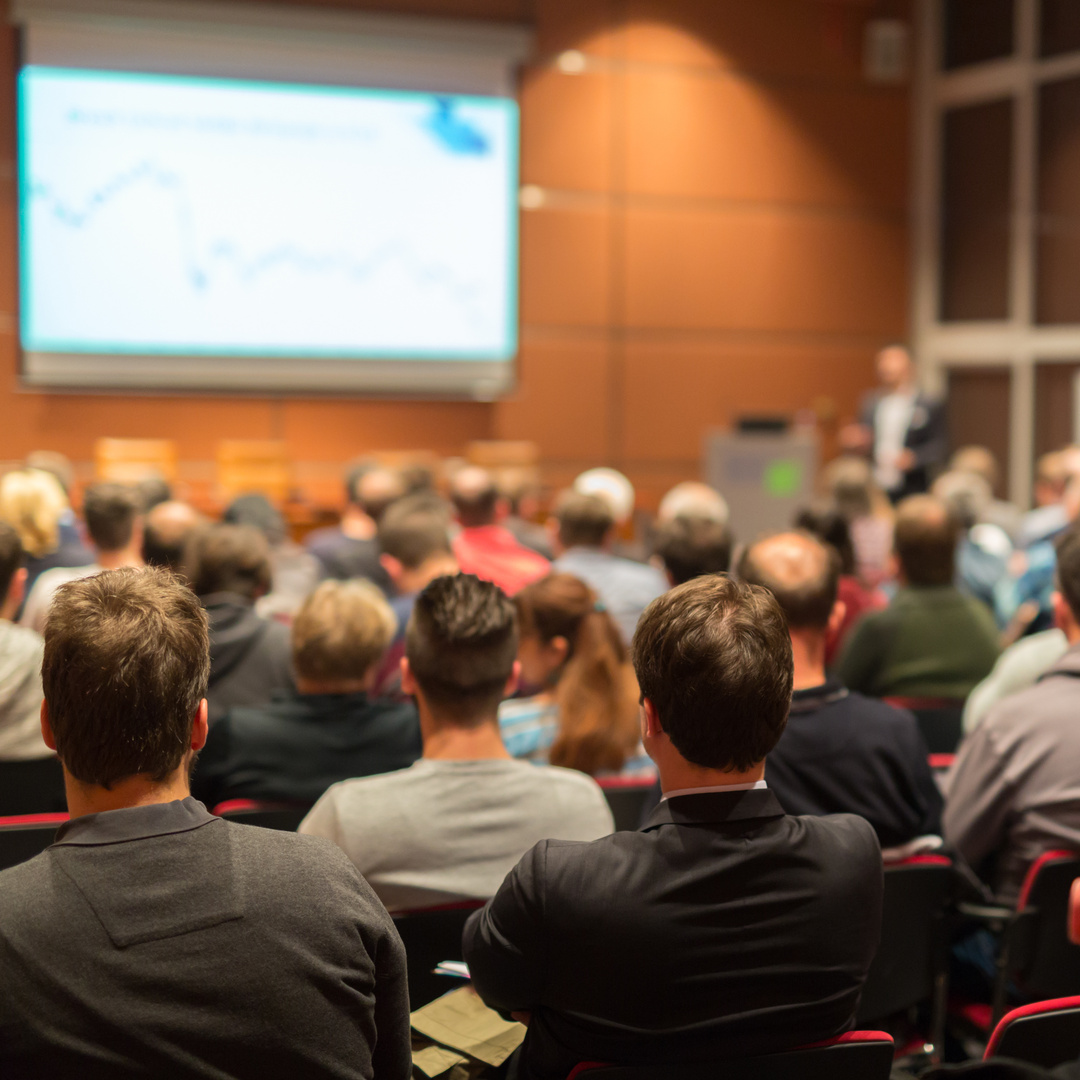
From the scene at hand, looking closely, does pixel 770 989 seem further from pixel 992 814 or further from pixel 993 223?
pixel 993 223

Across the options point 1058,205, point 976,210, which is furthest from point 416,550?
point 976,210

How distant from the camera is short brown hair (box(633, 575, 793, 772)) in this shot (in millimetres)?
1491

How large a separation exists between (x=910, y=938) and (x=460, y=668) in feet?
2.98

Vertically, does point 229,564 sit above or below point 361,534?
above

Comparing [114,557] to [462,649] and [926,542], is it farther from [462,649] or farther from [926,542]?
[926,542]

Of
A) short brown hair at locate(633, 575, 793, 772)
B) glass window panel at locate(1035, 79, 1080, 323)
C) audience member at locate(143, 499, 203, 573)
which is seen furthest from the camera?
glass window panel at locate(1035, 79, 1080, 323)

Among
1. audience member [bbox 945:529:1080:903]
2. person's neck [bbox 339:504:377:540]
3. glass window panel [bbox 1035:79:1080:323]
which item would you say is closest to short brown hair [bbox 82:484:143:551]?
person's neck [bbox 339:504:377:540]

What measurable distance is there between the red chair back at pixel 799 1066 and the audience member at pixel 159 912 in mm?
268

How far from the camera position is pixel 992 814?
7.72 feet

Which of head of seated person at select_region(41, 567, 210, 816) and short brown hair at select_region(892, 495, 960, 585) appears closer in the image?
head of seated person at select_region(41, 567, 210, 816)

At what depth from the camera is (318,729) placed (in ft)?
8.28

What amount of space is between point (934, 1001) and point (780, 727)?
110 centimetres

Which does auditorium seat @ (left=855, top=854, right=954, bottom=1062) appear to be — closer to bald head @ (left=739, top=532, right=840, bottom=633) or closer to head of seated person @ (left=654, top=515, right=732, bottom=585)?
bald head @ (left=739, top=532, right=840, bottom=633)

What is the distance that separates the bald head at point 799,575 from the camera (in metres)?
2.56
